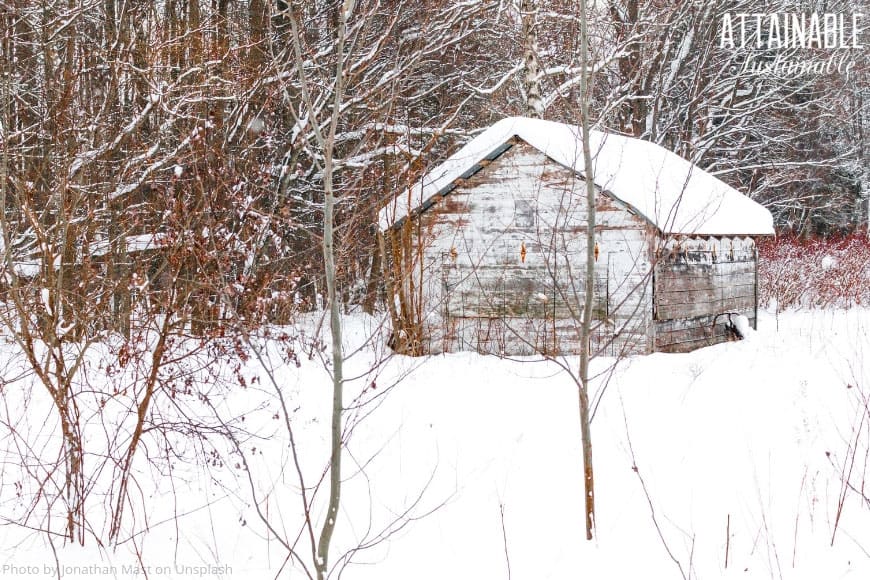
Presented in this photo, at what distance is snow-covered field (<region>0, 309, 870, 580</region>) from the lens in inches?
173

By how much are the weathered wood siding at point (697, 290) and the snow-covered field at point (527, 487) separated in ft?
5.72

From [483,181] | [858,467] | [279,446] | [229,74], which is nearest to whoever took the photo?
[858,467]

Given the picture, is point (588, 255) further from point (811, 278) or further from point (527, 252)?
point (811, 278)

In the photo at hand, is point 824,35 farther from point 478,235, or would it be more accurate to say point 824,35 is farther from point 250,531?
point 250,531

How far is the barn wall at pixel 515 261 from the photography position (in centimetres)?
1002

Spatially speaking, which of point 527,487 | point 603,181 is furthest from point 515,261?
point 527,487

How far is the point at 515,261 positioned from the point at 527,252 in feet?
0.69

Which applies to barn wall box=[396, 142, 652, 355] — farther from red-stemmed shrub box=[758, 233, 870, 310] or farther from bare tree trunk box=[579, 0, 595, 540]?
red-stemmed shrub box=[758, 233, 870, 310]

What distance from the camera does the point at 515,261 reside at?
10.4 m

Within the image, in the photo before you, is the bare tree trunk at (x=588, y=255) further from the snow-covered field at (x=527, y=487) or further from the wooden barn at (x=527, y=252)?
the wooden barn at (x=527, y=252)

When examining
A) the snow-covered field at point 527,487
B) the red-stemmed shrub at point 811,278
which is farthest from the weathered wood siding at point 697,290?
the red-stemmed shrub at point 811,278

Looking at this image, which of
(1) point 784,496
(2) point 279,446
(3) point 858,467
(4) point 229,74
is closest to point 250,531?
(2) point 279,446

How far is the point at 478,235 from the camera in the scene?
10531 mm

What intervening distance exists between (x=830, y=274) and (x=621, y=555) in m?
15.0
